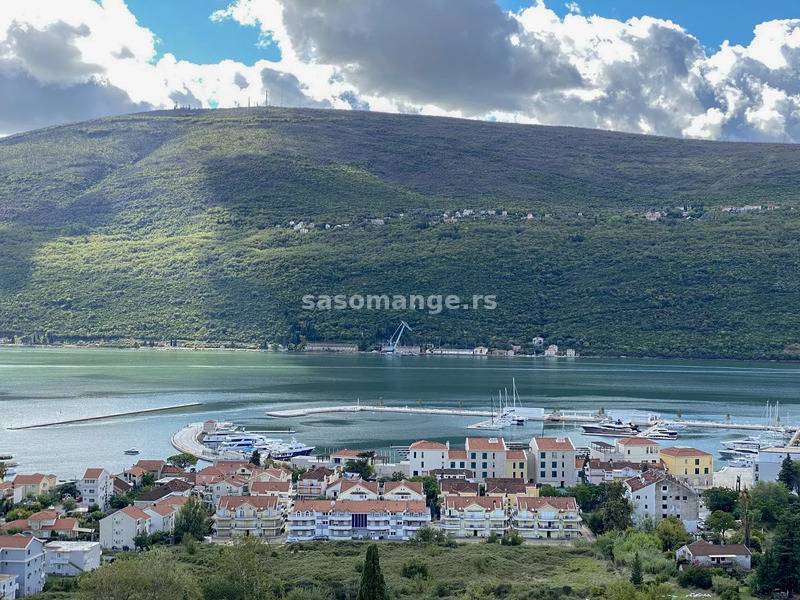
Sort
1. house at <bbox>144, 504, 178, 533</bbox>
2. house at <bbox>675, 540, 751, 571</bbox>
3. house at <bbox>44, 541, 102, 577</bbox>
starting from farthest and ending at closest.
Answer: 1. house at <bbox>144, 504, 178, 533</bbox>
2. house at <bbox>675, 540, 751, 571</bbox>
3. house at <bbox>44, 541, 102, 577</bbox>

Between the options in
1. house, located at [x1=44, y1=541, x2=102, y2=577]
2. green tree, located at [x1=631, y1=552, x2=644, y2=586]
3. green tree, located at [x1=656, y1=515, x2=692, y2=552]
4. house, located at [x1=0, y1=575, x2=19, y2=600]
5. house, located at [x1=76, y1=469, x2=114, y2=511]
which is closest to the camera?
house, located at [x1=0, y1=575, x2=19, y2=600]

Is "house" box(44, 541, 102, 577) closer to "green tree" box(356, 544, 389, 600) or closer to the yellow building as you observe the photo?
"green tree" box(356, 544, 389, 600)

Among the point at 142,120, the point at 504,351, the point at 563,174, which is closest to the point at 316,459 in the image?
the point at 504,351

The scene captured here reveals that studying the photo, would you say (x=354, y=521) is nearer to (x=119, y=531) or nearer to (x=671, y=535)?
(x=119, y=531)

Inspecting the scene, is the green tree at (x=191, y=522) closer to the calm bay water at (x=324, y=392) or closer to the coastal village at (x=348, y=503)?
the coastal village at (x=348, y=503)

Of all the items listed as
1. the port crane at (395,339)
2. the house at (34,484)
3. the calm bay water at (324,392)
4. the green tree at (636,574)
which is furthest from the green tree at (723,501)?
the port crane at (395,339)

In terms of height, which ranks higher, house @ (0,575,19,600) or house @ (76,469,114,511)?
house @ (76,469,114,511)

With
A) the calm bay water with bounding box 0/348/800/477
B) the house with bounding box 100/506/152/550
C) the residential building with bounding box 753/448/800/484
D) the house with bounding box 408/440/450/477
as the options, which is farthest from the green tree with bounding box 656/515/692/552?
the calm bay water with bounding box 0/348/800/477

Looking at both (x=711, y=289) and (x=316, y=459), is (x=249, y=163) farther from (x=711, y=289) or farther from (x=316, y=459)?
(x=316, y=459)
